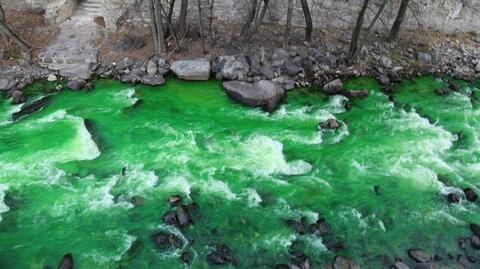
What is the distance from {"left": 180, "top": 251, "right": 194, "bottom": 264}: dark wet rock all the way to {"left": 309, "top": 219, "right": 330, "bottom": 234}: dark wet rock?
10.0 feet

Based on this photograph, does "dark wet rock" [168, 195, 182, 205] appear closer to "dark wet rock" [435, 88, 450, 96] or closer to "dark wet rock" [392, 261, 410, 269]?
"dark wet rock" [392, 261, 410, 269]

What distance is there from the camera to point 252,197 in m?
12.7

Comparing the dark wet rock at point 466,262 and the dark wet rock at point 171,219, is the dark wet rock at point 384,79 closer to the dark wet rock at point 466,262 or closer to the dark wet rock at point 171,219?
the dark wet rock at point 466,262

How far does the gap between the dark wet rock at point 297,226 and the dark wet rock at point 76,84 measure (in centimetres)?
970

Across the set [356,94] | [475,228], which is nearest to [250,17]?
[356,94]

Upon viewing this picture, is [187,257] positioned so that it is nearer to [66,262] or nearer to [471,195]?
[66,262]

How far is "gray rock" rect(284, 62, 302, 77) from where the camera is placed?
58.7ft

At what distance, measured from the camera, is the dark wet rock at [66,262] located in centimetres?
1062

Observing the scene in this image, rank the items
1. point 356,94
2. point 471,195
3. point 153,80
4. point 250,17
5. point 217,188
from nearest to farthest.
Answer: point 471,195, point 217,188, point 356,94, point 153,80, point 250,17

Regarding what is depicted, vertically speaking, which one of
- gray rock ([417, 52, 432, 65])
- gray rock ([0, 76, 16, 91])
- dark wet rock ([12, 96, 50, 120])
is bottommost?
dark wet rock ([12, 96, 50, 120])

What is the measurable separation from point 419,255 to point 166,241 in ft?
19.8

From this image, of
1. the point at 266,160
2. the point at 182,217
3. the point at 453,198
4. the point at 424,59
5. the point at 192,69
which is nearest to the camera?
the point at 182,217

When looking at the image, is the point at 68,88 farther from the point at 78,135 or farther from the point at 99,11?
the point at 99,11

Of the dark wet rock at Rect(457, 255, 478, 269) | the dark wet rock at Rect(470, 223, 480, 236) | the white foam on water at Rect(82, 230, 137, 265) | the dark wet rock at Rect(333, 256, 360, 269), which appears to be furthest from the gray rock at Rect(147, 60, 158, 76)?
the dark wet rock at Rect(457, 255, 478, 269)
